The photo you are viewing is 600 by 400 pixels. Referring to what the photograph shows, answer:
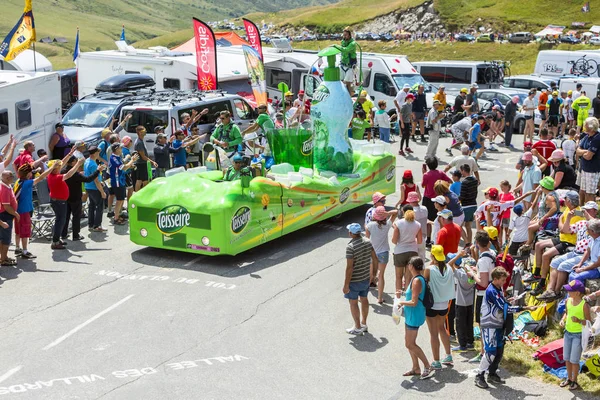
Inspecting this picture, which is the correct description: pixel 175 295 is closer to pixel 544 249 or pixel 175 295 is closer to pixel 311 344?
pixel 311 344

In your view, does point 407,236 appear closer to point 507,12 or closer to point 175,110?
point 175,110

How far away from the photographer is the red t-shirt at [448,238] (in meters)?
11.3

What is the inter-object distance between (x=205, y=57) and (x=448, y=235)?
15372 millimetres

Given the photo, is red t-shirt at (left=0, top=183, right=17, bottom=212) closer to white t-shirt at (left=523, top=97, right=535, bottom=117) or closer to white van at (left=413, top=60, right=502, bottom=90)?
white t-shirt at (left=523, top=97, right=535, bottom=117)

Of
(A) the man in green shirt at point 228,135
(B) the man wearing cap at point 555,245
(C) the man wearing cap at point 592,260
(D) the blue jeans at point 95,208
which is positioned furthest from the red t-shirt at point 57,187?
(C) the man wearing cap at point 592,260

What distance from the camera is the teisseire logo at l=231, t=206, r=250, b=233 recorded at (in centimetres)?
1303

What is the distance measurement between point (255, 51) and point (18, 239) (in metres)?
13.4

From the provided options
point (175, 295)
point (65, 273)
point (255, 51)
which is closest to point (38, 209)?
point (65, 273)

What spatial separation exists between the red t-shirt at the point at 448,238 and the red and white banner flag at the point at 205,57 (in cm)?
1490

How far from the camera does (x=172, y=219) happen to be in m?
13.3

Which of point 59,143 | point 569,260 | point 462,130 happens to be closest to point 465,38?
point 462,130

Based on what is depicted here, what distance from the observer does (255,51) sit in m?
25.6

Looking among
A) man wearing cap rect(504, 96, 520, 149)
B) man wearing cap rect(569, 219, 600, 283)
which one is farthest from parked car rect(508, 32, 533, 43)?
man wearing cap rect(569, 219, 600, 283)

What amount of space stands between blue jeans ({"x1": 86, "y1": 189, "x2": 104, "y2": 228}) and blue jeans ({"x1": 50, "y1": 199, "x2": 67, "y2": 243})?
1016 millimetres
